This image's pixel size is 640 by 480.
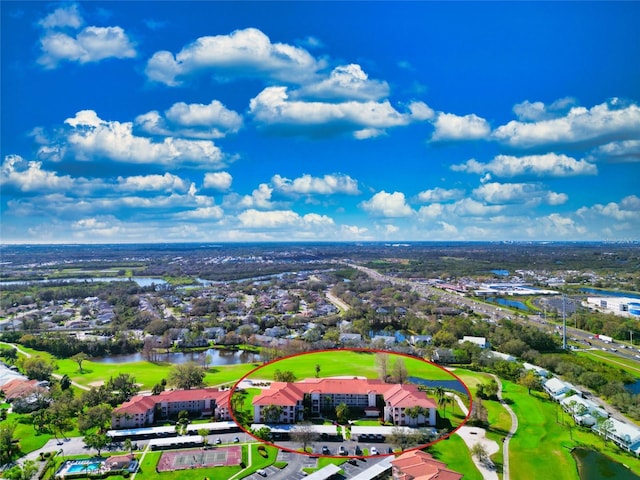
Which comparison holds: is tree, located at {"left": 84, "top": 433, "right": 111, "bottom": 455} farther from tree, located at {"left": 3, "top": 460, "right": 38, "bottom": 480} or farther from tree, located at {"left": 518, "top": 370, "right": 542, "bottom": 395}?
tree, located at {"left": 518, "top": 370, "right": 542, "bottom": 395}

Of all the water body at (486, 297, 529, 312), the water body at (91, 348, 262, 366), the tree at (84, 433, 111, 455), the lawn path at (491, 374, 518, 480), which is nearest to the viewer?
the lawn path at (491, 374, 518, 480)

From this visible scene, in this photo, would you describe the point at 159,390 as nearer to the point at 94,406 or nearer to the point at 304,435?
the point at 94,406

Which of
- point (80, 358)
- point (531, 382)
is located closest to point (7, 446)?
point (80, 358)

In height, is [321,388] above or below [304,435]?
above

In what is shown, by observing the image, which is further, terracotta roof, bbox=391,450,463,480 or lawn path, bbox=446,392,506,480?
lawn path, bbox=446,392,506,480

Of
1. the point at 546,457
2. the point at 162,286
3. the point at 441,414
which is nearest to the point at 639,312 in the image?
the point at 546,457

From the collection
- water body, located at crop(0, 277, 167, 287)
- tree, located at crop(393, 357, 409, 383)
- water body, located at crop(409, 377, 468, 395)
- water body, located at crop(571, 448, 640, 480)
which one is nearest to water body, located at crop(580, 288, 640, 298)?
water body, located at crop(409, 377, 468, 395)
